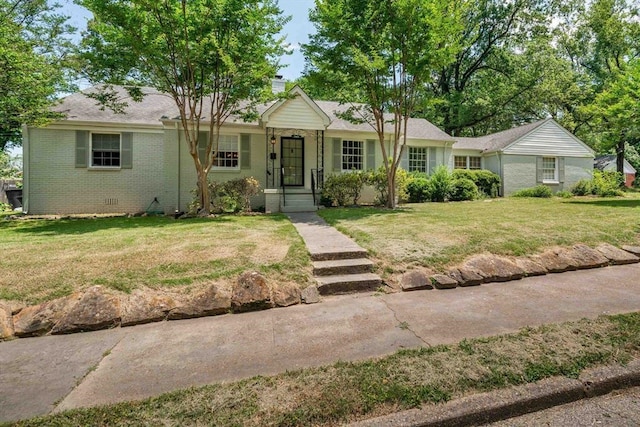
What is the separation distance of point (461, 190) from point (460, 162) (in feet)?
15.1

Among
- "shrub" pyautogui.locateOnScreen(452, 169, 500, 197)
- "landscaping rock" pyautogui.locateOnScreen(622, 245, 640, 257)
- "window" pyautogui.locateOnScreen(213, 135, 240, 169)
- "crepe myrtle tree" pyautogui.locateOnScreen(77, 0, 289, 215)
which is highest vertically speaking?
"crepe myrtle tree" pyautogui.locateOnScreen(77, 0, 289, 215)

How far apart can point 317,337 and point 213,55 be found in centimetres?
876

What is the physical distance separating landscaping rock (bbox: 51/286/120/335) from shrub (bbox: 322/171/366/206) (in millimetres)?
9101

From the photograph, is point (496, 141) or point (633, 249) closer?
point (633, 249)

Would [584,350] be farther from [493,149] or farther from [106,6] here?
[493,149]

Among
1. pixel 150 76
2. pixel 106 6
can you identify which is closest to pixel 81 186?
pixel 150 76

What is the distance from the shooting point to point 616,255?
6.03 metres

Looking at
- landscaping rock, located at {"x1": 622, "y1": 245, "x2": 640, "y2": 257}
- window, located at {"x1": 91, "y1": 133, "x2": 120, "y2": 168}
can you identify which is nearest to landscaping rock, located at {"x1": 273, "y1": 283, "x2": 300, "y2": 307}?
landscaping rock, located at {"x1": 622, "y1": 245, "x2": 640, "y2": 257}

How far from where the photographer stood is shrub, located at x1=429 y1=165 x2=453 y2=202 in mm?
14948

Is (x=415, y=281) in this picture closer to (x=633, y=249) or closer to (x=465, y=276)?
(x=465, y=276)

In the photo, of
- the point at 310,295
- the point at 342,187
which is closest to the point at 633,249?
the point at 310,295

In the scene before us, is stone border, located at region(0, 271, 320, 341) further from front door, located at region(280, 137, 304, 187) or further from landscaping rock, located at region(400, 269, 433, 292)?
front door, located at region(280, 137, 304, 187)

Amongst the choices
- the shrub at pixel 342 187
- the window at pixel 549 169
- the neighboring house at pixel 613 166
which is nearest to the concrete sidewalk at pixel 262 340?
the shrub at pixel 342 187

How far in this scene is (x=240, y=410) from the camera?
2203mm
